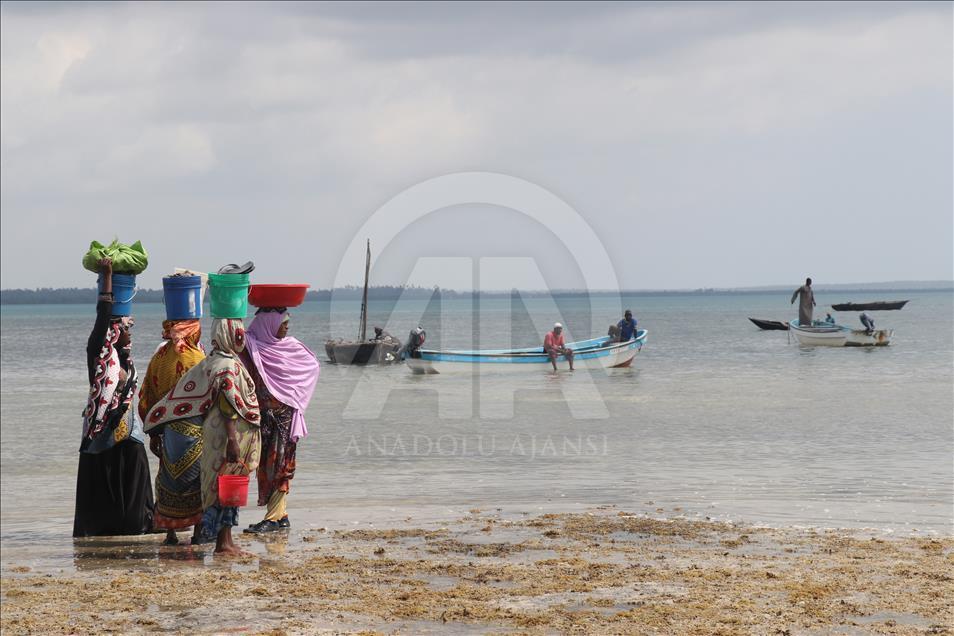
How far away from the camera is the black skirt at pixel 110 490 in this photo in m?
8.01

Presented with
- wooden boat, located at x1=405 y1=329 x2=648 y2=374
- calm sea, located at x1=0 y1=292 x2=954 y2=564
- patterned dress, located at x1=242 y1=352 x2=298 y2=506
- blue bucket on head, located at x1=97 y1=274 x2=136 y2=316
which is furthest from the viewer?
wooden boat, located at x1=405 y1=329 x2=648 y2=374

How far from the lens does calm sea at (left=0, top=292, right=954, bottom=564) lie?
32.8 feet

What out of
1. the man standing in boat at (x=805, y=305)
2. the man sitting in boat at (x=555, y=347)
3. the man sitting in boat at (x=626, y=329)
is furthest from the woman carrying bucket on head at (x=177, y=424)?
the man standing in boat at (x=805, y=305)

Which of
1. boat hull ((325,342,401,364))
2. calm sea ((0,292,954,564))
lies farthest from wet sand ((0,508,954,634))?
boat hull ((325,342,401,364))

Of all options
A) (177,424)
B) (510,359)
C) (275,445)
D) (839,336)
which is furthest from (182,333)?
(839,336)

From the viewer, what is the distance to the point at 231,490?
7.48 meters

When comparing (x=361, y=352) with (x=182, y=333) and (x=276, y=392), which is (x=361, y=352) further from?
(x=182, y=333)

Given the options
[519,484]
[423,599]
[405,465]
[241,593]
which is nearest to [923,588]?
[423,599]

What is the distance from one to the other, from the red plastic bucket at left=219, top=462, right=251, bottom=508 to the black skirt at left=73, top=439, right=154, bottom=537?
867mm

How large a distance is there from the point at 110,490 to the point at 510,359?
22715 millimetres

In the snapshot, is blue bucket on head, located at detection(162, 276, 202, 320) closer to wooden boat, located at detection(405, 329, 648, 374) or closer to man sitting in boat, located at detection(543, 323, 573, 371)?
wooden boat, located at detection(405, 329, 648, 374)

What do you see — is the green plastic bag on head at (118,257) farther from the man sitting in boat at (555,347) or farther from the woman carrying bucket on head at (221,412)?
the man sitting in boat at (555,347)

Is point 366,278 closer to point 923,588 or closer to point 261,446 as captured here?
point 261,446

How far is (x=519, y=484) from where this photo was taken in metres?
11.7
